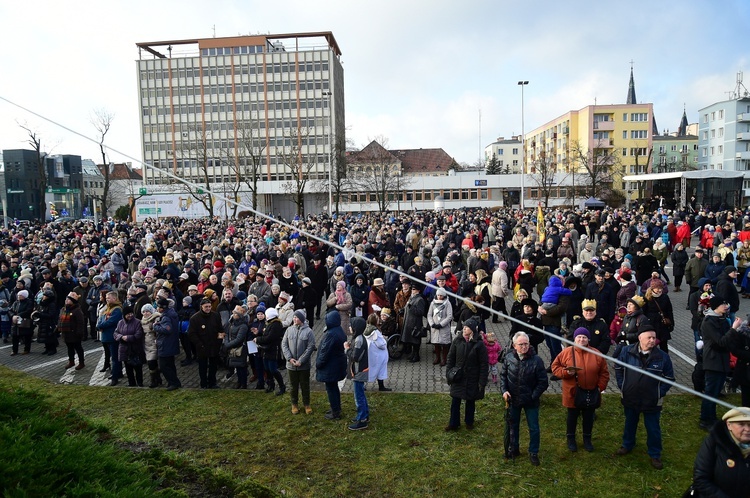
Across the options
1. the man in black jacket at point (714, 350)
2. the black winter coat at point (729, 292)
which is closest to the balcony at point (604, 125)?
the black winter coat at point (729, 292)

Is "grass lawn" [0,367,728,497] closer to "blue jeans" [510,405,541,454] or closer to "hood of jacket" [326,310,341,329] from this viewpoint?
"blue jeans" [510,405,541,454]

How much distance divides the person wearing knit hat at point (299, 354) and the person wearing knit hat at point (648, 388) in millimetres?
4019

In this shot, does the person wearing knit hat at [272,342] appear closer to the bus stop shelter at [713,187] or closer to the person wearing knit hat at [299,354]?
the person wearing knit hat at [299,354]

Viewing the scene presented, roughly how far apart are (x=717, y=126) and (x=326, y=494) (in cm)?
8464

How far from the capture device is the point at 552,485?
17.0 feet

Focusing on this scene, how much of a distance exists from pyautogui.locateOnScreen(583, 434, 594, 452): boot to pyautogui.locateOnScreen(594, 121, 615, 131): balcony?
238 ft

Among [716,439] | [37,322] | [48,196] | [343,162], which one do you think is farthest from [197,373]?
[48,196]

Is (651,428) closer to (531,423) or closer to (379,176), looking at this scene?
(531,423)

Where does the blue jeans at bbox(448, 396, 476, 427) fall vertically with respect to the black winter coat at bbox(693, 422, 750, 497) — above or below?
below

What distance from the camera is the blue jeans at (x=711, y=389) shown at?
20.3ft

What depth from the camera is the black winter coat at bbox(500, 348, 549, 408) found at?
5501mm

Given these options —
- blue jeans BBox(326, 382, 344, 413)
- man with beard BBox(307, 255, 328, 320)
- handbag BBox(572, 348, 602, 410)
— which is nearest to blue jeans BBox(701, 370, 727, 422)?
handbag BBox(572, 348, 602, 410)

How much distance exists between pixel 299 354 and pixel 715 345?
533 cm

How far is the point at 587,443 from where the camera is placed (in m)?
5.86
